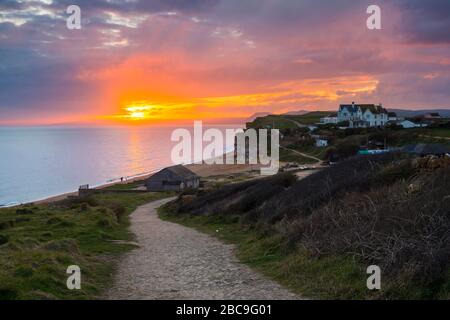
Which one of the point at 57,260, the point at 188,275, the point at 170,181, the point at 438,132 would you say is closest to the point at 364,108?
the point at 438,132

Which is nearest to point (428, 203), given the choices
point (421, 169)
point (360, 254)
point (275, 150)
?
point (360, 254)

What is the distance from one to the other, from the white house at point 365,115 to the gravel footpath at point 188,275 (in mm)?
91120

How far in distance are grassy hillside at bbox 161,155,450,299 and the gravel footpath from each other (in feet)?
1.88

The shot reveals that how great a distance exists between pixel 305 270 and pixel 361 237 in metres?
1.48

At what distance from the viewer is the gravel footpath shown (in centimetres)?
929

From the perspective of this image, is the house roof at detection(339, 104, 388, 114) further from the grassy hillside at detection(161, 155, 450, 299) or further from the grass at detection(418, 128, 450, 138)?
the grassy hillside at detection(161, 155, 450, 299)

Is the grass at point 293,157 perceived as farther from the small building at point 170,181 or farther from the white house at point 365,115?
the small building at point 170,181

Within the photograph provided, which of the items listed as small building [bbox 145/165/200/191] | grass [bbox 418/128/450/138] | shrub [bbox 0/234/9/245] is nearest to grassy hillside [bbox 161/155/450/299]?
shrub [bbox 0/234/9/245]

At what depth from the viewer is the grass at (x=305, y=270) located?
8.70m

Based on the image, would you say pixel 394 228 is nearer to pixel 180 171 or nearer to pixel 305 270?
pixel 305 270

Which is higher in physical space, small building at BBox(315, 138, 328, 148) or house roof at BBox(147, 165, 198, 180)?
small building at BBox(315, 138, 328, 148)

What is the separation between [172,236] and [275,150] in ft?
257

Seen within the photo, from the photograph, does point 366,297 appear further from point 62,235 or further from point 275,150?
point 275,150

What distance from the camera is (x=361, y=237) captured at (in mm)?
10398
